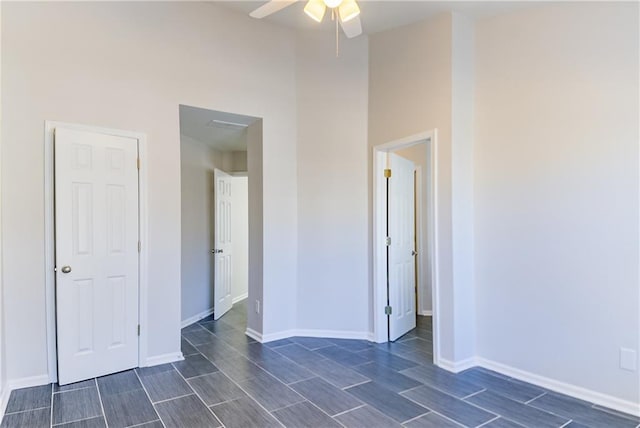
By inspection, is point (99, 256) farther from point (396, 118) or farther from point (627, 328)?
point (627, 328)

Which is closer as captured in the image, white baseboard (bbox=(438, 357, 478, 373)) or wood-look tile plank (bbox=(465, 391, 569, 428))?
wood-look tile plank (bbox=(465, 391, 569, 428))

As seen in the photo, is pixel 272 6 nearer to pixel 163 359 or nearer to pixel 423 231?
pixel 163 359

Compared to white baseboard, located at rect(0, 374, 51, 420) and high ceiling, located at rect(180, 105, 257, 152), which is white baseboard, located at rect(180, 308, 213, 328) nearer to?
white baseboard, located at rect(0, 374, 51, 420)

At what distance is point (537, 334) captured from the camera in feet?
9.78

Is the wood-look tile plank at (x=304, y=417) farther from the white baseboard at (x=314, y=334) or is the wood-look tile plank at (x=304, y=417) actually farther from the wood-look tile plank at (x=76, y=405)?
the white baseboard at (x=314, y=334)

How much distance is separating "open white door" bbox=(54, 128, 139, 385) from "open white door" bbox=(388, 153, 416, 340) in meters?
2.47

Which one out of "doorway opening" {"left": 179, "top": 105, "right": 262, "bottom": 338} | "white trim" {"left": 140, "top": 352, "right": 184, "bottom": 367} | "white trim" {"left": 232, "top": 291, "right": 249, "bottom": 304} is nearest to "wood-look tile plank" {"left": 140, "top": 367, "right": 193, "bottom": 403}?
"white trim" {"left": 140, "top": 352, "right": 184, "bottom": 367}

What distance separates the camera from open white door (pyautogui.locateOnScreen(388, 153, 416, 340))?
4.02m

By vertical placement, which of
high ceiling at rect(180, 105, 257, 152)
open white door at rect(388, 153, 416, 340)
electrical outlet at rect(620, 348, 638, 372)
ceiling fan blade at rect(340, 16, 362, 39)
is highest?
ceiling fan blade at rect(340, 16, 362, 39)

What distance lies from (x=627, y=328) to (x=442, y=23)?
2.77 meters

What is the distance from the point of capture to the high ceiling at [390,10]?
3168 mm

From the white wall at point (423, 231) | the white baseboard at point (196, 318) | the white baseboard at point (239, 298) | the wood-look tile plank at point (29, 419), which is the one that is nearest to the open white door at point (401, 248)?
the white wall at point (423, 231)

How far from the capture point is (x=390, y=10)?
3.46 meters

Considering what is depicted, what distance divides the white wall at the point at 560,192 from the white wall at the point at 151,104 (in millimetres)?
2007
